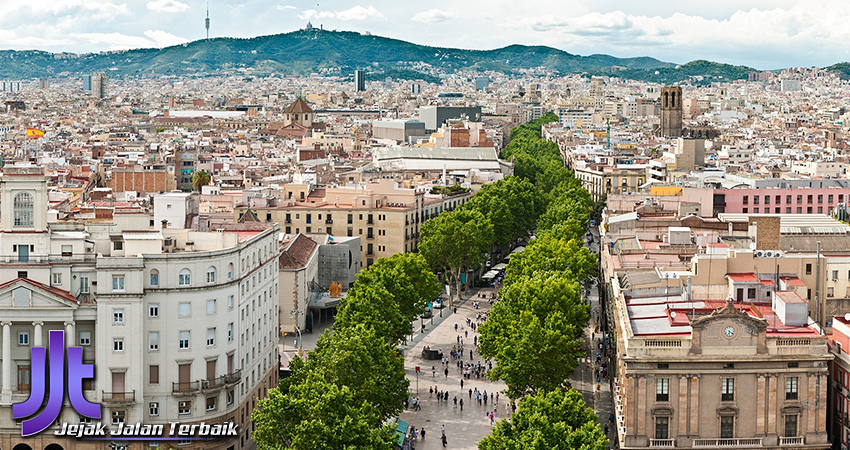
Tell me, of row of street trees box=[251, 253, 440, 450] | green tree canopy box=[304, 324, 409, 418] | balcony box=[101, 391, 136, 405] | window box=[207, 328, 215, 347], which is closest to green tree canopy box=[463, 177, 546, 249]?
row of street trees box=[251, 253, 440, 450]

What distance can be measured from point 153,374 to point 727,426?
82.9 ft

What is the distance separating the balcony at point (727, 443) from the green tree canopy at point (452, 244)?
54.3m

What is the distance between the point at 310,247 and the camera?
94250mm

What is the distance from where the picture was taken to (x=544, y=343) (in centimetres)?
6159

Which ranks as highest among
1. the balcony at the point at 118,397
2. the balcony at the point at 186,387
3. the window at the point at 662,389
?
the window at the point at 662,389

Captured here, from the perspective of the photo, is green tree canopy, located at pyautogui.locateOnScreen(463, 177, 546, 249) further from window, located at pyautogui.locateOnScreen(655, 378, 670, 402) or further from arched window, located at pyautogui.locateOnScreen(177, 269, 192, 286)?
window, located at pyautogui.locateOnScreen(655, 378, 670, 402)

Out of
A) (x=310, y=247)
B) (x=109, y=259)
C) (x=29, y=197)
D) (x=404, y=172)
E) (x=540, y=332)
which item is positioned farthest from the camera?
(x=404, y=172)

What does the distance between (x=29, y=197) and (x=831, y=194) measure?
79.2m

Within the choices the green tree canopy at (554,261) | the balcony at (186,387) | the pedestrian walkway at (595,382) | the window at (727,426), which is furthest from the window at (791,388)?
the green tree canopy at (554,261)

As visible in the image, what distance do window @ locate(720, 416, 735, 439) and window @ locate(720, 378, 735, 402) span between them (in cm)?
77

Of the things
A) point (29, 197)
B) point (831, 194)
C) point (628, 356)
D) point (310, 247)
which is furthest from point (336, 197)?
point (628, 356)

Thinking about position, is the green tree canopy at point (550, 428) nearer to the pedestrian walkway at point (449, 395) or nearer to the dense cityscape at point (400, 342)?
the dense cityscape at point (400, 342)

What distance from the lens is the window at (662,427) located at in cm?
4931

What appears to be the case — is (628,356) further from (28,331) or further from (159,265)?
(28,331)
